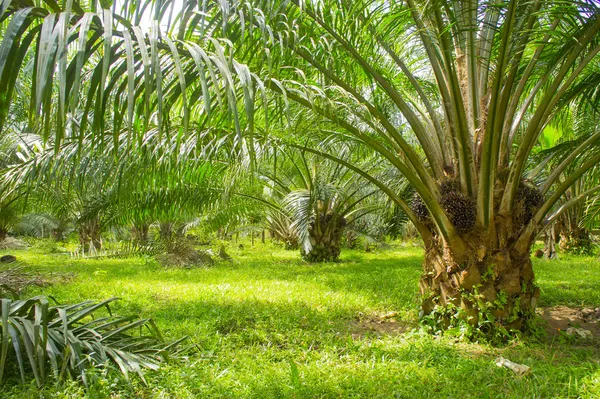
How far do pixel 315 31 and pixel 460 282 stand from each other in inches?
86.3

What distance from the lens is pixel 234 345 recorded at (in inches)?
126

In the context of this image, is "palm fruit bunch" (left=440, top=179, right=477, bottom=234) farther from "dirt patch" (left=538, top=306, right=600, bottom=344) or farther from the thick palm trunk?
"dirt patch" (left=538, top=306, right=600, bottom=344)

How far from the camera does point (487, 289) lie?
11.3 ft

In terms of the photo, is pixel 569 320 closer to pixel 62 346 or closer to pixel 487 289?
pixel 487 289

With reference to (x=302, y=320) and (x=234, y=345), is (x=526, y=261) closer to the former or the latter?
(x=302, y=320)

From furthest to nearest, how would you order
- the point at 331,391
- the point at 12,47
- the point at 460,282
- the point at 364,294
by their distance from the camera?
the point at 364,294 < the point at 460,282 < the point at 331,391 < the point at 12,47

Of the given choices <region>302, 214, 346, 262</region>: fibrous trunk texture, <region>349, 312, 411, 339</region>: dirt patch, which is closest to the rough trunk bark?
<region>302, 214, 346, 262</region>: fibrous trunk texture

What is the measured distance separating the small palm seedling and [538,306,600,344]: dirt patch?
2955 millimetres

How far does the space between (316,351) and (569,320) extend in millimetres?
2457

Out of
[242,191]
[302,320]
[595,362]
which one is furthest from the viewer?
[242,191]

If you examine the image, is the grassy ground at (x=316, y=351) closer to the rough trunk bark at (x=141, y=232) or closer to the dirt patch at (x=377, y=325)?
the dirt patch at (x=377, y=325)

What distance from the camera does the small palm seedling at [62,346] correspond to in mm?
2133

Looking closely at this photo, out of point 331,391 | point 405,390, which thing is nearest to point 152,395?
point 331,391

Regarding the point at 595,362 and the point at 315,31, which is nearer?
the point at 595,362
